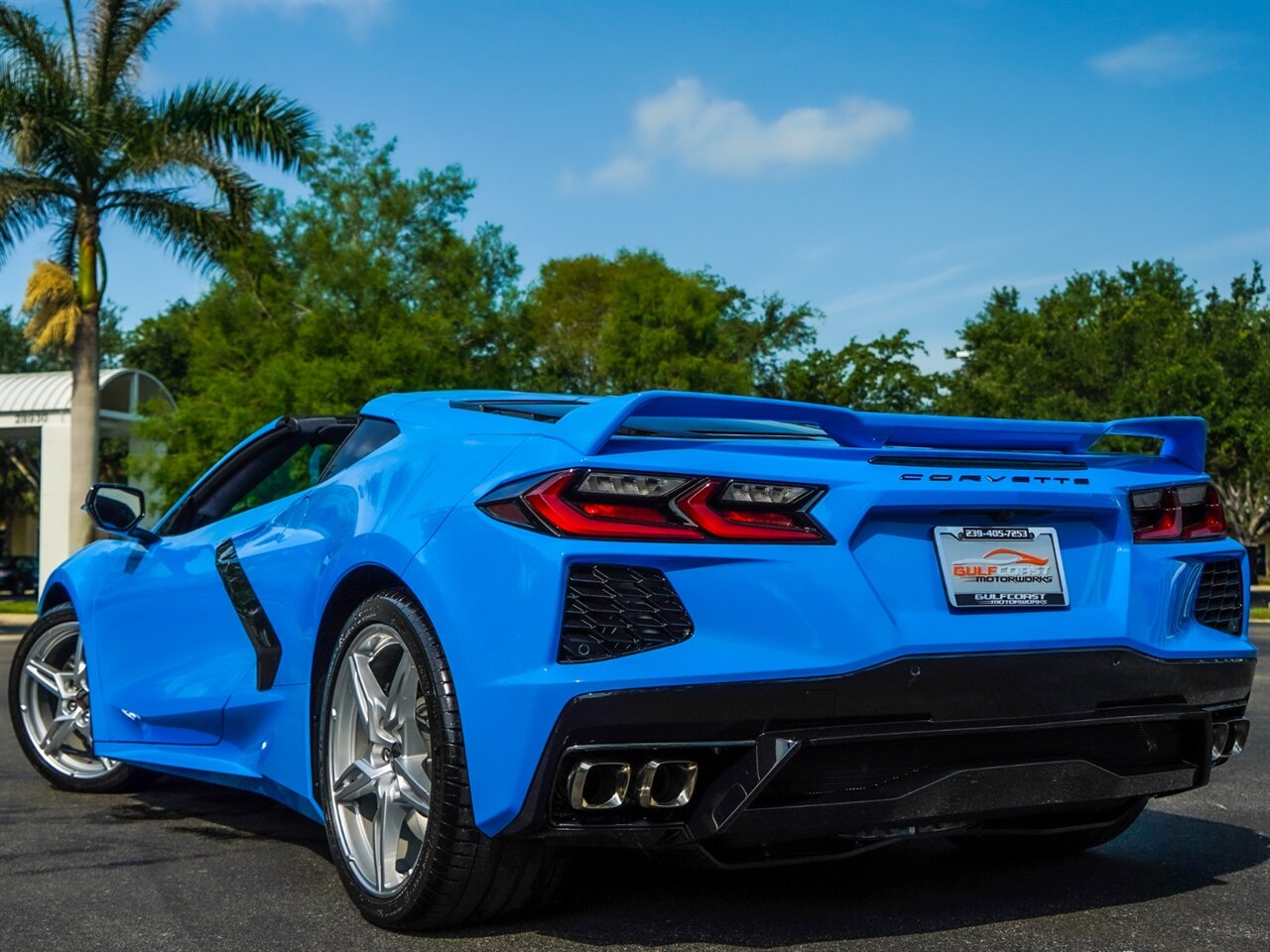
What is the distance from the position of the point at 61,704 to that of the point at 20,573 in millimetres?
42204

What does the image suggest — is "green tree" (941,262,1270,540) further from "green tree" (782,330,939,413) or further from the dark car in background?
the dark car in background

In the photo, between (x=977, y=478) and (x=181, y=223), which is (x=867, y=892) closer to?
(x=977, y=478)

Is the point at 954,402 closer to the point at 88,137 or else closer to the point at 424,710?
the point at 88,137

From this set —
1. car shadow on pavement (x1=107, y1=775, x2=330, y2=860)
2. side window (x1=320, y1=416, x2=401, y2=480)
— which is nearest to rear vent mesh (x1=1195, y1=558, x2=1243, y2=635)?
side window (x1=320, y1=416, x2=401, y2=480)

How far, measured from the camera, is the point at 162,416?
30.8 m

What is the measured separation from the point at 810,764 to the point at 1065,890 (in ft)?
4.00

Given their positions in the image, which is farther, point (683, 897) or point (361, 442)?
point (361, 442)

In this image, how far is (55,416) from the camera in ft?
111

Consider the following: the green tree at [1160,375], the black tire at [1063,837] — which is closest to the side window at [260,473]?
the black tire at [1063,837]

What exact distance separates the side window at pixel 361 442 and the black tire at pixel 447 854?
675 mm

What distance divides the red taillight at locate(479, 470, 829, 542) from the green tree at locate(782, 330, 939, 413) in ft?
135

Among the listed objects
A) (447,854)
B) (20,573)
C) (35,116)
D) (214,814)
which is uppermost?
(35,116)

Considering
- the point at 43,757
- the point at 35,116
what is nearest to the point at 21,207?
the point at 35,116

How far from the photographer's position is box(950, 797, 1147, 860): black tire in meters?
3.92
